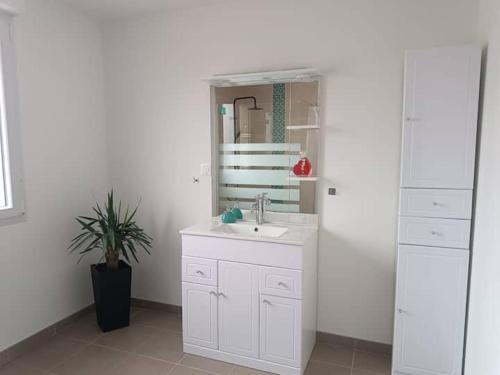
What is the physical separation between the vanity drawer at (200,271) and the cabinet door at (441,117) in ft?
4.69


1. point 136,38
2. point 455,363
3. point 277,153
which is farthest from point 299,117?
point 455,363

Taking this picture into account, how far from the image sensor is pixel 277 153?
8.92 ft

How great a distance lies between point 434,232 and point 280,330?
1164 millimetres


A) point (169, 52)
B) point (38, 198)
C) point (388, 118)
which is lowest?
point (38, 198)

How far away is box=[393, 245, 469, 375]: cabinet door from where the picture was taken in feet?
6.77

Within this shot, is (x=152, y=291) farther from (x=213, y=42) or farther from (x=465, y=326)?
(x=465, y=326)

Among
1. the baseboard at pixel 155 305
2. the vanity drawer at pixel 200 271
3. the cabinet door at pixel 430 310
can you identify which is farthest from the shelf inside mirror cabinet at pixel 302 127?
the baseboard at pixel 155 305

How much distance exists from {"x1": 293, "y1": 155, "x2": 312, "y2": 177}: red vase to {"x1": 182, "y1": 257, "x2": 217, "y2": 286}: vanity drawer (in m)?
0.93

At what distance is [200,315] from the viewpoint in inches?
98.2

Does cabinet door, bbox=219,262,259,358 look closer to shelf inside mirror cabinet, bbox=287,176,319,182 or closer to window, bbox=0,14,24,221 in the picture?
shelf inside mirror cabinet, bbox=287,176,319,182

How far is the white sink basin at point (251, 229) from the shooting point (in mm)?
2602

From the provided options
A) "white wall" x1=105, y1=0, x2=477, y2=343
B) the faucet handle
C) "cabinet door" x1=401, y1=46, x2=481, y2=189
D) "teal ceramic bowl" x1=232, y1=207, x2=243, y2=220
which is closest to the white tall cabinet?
"cabinet door" x1=401, y1=46, x2=481, y2=189

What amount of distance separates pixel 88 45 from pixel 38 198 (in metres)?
1.45

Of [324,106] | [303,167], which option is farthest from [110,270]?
[324,106]
